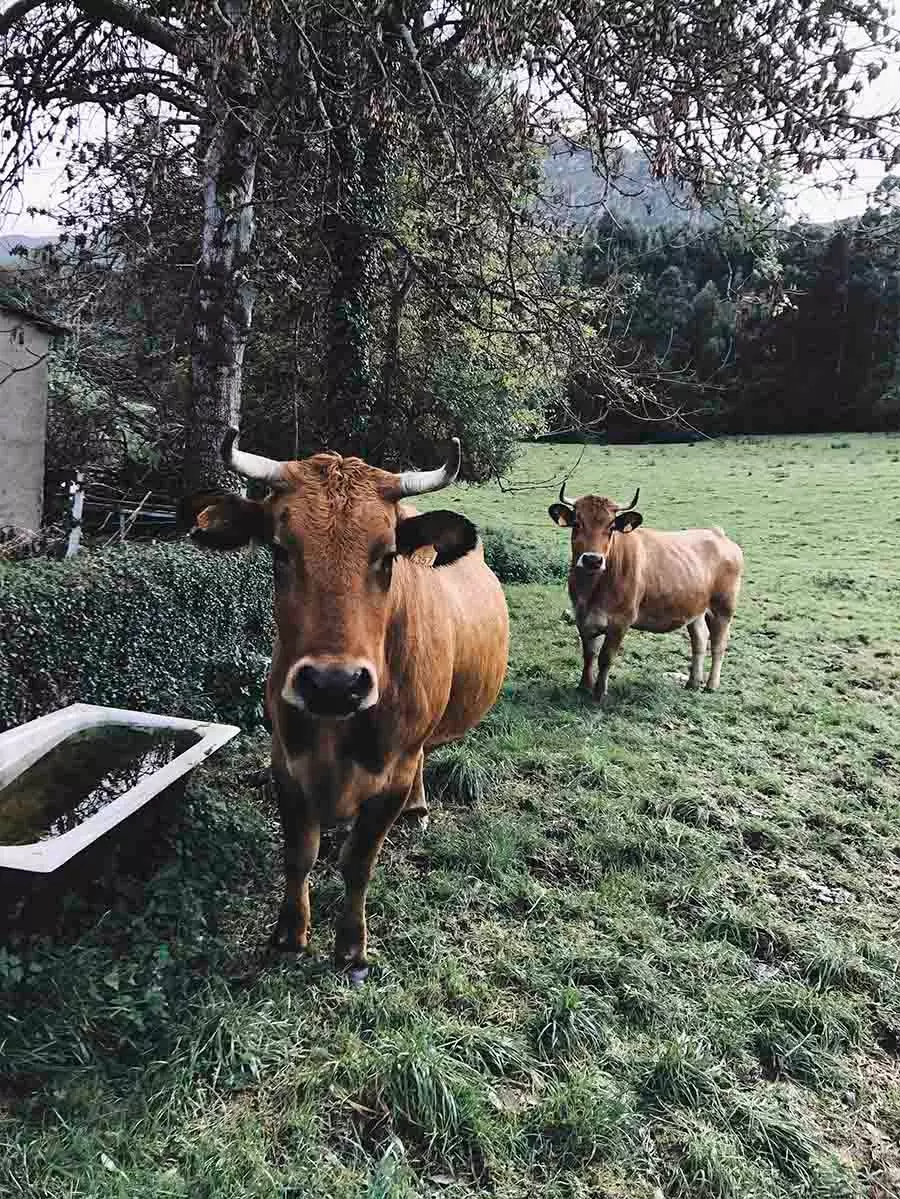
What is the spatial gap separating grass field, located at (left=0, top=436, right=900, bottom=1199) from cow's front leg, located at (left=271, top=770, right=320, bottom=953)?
131mm

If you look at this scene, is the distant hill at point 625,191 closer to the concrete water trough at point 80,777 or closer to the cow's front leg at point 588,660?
the cow's front leg at point 588,660

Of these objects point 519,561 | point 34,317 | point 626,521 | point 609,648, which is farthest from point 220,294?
point 519,561

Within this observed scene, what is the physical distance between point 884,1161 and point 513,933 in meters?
1.62

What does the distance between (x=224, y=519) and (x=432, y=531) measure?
2.49 feet

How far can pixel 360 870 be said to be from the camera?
10.8 ft

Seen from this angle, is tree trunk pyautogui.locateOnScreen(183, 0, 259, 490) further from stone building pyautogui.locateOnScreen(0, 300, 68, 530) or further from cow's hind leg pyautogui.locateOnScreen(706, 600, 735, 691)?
cow's hind leg pyautogui.locateOnScreen(706, 600, 735, 691)

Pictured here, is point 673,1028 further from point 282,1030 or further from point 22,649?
point 22,649

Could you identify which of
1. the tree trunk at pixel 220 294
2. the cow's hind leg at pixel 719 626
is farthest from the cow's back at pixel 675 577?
the tree trunk at pixel 220 294

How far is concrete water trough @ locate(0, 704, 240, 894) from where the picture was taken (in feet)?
9.45

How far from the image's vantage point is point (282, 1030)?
293cm

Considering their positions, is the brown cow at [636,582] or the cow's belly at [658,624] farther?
the cow's belly at [658,624]

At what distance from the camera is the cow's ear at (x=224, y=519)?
2.78 m

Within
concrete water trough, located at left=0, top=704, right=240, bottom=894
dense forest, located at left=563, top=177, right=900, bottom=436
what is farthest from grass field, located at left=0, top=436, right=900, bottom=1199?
dense forest, located at left=563, top=177, right=900, bottom=436

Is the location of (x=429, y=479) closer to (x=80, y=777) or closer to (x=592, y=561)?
(x=80, y=777)
